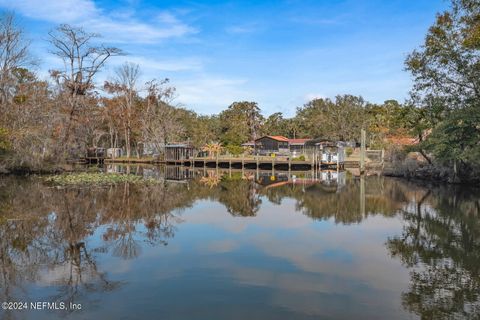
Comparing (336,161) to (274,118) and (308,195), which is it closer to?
(308,195)

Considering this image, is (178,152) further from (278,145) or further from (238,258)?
(238,258)

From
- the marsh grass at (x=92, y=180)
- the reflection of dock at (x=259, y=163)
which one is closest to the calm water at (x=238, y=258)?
the marsh grass at (x=92, y=180)

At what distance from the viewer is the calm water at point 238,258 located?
6.86 m

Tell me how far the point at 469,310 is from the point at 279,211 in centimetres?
1114

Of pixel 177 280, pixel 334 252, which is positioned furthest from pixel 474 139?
pixel 177 280

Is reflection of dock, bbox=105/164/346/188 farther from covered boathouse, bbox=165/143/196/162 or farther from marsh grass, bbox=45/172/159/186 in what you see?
covered boathouse, bbox=165/143/196/162

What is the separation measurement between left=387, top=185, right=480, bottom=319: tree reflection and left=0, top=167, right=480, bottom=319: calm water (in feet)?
0.10

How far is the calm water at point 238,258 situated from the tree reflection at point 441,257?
31mm

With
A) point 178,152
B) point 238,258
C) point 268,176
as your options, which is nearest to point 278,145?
point 178,152

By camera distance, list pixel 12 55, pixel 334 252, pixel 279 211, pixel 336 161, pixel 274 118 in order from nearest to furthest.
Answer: pixel 334 252 < pixel 279 211 < pixel 12 55 < pixel 336 161 < pixel 274 118

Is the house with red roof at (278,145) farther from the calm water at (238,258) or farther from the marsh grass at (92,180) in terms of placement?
the calm water at (238,258)

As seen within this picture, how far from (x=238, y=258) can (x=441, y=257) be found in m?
4.79

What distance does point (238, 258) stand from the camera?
32.5ft

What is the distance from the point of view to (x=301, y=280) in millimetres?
8227
